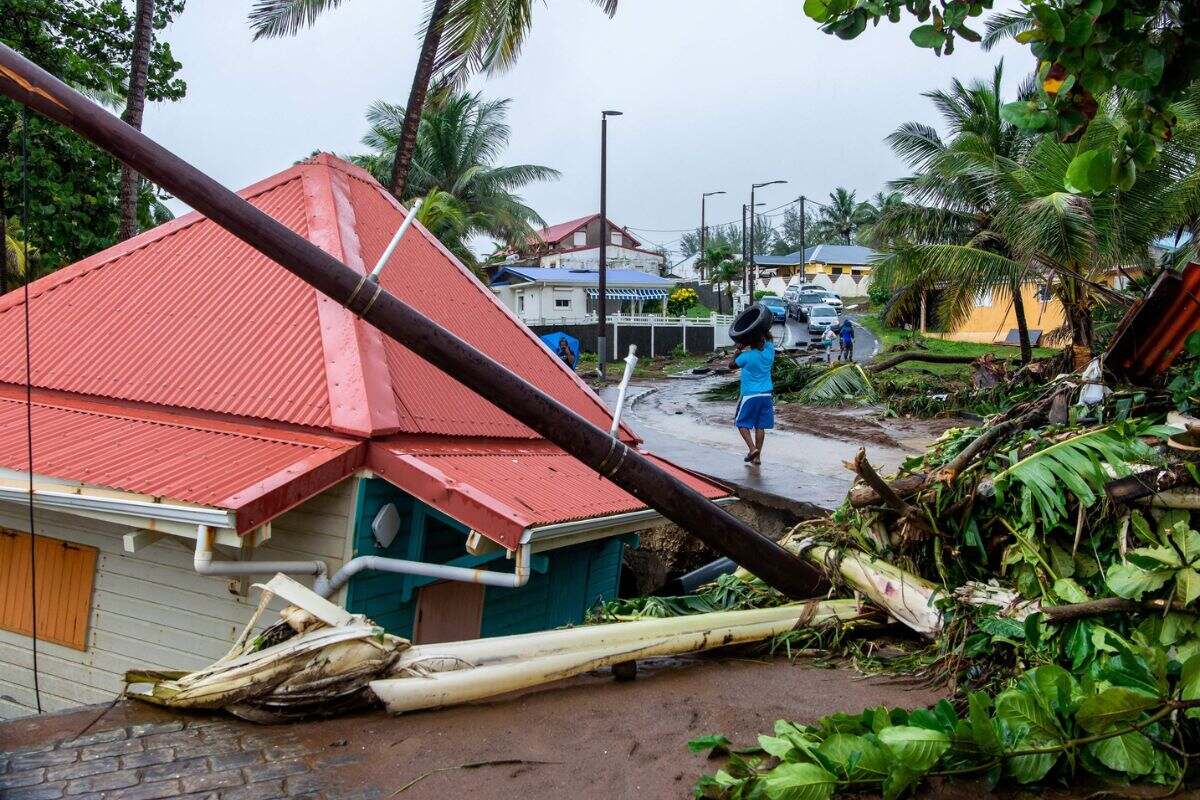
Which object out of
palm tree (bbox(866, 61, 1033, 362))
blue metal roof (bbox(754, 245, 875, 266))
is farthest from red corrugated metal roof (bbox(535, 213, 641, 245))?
palm tree (bbox(866, 61, 1033, 362))

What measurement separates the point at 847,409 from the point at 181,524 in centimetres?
1651

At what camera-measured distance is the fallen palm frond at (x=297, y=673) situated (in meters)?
4.09

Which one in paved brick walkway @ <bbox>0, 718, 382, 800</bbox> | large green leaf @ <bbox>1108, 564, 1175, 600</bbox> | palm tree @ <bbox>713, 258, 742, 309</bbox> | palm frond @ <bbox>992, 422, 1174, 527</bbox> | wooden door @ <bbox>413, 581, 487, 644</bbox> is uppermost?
palm tree @ <bbox>713, 258, 742, 309</bbox>

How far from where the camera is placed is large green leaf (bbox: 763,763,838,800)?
10.4 feet

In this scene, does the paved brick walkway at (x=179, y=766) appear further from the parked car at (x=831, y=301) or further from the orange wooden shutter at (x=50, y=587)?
the parked car at (x=831, y=301)

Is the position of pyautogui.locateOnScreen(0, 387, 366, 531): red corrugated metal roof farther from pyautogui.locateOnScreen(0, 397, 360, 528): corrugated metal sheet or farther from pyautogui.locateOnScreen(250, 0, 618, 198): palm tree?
pyautogui.locateOnScreen(250, 0, 618, 198): palm tree

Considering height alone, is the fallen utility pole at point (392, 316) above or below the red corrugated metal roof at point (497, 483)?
above

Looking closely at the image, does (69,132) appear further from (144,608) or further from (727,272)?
(727,272)

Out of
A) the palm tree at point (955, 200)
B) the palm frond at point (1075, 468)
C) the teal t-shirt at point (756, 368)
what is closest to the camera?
the palm frond at point (1075, 468)

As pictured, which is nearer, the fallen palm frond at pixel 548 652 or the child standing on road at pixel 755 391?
the fallen palm frond at pixel 548 652

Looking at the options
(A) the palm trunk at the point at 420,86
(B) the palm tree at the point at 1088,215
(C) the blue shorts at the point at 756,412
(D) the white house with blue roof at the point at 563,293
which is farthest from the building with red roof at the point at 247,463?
(D) the white house with blue roof at the point at 563,293

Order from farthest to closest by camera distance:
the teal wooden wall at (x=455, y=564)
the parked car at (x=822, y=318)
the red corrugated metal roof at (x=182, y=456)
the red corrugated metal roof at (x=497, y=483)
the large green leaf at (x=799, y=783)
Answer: the parked car at (x=822, y=318)
the teal wooden wall at (x=455, y=564)
the red corrugated metal roof at (x=497, y=483)
the red corrugated metal roof at (x=182, y=456)
the large green leaf at (x=799, y=783)

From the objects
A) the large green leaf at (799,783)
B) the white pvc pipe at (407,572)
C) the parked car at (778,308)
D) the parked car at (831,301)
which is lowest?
the white pvc pipe at (407,572)

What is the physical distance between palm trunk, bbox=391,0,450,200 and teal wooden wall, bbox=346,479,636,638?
8.11m
